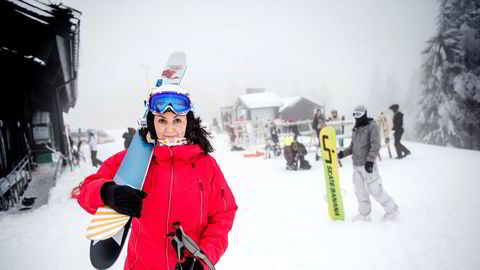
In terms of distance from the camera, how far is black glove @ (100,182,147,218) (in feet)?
4.33

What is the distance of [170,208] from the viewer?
5.11 feet

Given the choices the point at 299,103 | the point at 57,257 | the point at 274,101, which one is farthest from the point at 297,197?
the point at 299,103

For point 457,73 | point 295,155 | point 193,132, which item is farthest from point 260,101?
point 193,132

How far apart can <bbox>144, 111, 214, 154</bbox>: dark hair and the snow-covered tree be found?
68.3 feet

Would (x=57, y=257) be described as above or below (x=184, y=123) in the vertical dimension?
below

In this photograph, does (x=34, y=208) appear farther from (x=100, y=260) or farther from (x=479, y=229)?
(x=479, y=229)

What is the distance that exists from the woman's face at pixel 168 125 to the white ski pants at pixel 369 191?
413 cm

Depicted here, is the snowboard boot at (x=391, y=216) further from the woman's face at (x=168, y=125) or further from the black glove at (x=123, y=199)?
the black glove at (x=123, y=199)

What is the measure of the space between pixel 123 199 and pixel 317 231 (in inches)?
158

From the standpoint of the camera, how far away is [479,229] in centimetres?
408

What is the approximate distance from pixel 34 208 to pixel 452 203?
10.4 m

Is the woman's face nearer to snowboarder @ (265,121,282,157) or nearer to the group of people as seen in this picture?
the group of people

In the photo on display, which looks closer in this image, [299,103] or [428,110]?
[428,110]

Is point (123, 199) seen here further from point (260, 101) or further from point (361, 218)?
point (260, 101)
